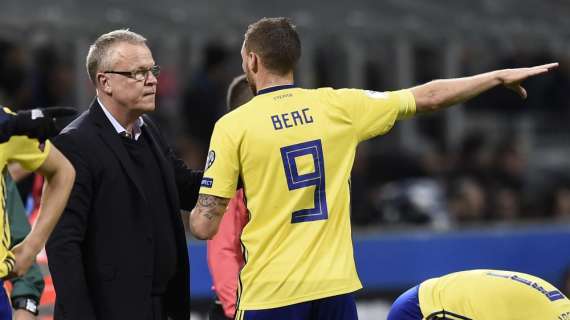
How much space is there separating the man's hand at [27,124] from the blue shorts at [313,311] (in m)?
1.07

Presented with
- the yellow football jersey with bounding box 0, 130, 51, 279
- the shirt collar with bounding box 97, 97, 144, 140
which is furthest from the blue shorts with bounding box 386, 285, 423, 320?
the yellow football jersey with bounding box 0, 130, 51, 279

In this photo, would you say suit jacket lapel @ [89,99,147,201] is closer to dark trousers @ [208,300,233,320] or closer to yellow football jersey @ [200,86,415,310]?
yellow football jersey @ [200,86,415,310]

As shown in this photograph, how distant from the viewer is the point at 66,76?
37.8 ft

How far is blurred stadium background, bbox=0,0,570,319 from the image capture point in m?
Answer: 10.7

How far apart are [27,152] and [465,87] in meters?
1.76

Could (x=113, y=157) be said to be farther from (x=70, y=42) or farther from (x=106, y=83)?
(x=70, y=42)

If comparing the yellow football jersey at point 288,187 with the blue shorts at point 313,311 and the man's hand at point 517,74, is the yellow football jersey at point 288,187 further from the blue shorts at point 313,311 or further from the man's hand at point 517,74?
the man's hand at point 517,74

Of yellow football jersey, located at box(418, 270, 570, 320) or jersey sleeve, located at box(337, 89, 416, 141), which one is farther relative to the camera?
yellow football jersey, located at box(418, 270, 570, 320)

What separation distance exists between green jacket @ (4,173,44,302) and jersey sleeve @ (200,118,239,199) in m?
1.09

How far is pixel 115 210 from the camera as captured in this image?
5234mm

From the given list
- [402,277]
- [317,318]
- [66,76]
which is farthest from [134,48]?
[66,76]

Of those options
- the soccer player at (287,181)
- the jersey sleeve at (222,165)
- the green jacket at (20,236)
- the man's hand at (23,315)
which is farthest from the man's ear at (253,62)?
the man's hand at (23,315)

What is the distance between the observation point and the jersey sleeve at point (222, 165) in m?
5.02

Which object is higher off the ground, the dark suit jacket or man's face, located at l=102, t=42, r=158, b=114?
man's face, located at l=102, t=42, r=158, b=114
